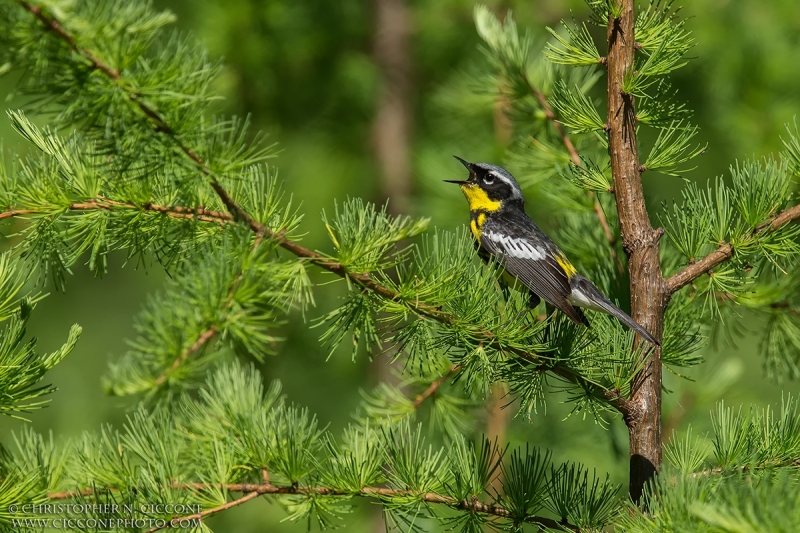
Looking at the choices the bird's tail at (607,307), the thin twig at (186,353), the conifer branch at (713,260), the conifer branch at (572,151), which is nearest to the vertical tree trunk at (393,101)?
the conifer branch at (572,151)

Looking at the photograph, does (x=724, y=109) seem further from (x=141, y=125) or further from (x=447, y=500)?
(x=141, y=125)

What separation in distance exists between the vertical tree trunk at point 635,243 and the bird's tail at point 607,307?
26 millimetres

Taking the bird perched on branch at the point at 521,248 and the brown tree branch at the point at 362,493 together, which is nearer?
the brown tree branch at the point at 362,493

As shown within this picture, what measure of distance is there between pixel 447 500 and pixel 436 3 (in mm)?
3796

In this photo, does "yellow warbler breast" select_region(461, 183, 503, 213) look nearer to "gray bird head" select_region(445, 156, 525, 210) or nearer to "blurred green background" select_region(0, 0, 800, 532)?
"gray bird head" select_region(445, 156, 525, 210)

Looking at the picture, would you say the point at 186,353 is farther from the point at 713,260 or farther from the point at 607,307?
the point at 713,260

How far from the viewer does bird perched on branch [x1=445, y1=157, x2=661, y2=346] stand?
8.64 feet

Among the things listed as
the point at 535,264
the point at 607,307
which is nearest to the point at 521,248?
the point at 535,264

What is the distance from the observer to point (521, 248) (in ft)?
9.98

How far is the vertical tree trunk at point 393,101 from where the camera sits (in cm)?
490

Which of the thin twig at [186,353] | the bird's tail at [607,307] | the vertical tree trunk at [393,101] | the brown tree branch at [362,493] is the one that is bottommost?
the brown tree branch at [362,493]

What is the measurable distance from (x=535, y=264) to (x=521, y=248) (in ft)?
0.45

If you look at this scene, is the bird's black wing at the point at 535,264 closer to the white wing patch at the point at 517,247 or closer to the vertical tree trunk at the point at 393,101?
the white wing patch at the point at 517,247

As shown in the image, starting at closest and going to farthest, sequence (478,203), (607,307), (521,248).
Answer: (607,307) → (521,248) → (478,203)
